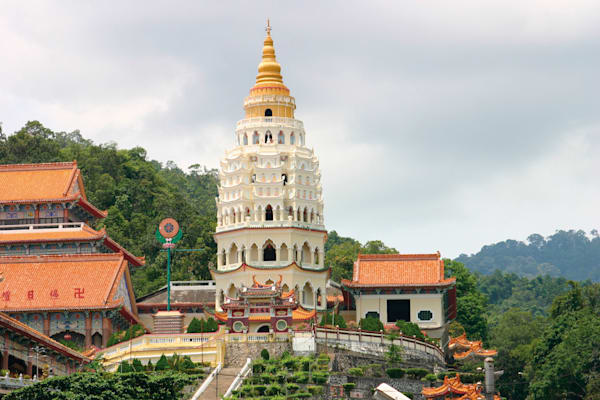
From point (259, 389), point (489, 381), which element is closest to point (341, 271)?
point (489, 381)

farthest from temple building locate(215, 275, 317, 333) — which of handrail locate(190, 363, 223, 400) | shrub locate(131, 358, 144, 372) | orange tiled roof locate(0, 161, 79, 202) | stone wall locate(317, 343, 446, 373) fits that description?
orange tiled roof locate(0, 161, 79, 202)

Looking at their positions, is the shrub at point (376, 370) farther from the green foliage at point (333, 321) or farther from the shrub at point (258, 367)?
the shrub at point (258, 367)

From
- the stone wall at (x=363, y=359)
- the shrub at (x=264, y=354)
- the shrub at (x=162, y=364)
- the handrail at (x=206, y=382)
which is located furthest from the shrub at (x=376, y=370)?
the shrub at (x=162, y=364)

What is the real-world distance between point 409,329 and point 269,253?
12497 mm

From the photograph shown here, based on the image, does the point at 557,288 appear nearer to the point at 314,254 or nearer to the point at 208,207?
the point at 208,207

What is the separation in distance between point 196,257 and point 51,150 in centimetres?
2341

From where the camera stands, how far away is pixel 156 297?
88.2m

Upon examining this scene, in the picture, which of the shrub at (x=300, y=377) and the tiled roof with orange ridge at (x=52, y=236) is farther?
the tiled roof with orange ridge at (x=52, y=236)

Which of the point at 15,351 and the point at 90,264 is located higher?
the point at 90,264

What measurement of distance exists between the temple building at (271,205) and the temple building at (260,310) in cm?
857

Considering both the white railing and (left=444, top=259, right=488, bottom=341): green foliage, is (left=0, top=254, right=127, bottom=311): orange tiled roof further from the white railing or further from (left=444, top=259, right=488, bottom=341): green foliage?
(left=444, top=259, right=488, bottom=341): green foliage

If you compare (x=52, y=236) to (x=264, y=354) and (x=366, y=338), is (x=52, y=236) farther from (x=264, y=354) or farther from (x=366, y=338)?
(x=366, y=338)

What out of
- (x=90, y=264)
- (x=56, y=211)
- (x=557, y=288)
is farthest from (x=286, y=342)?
(x=557, y=288)

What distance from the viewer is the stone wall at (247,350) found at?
2790 inches
